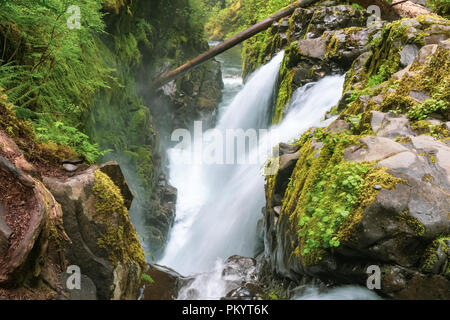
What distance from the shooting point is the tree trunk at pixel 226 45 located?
1155 cm

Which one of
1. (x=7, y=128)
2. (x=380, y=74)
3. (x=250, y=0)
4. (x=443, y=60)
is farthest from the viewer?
(x=250, y=0)

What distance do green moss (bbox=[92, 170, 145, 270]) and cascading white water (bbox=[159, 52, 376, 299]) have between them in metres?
2.79

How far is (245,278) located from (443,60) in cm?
533

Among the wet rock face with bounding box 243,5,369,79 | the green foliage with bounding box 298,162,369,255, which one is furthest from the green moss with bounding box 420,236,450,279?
the wet rock face with bounding box 243,5,369,79

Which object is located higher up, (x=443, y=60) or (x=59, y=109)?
(x=443, y=60)

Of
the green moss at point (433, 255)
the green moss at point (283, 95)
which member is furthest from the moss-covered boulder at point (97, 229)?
the green moss at point (283, 95)

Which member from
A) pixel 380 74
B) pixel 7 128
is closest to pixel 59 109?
pixel 7 128

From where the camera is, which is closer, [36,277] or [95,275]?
[36,277]

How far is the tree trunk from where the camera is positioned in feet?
37.9

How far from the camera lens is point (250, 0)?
22.1 meters

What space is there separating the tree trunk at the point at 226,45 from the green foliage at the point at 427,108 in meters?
8.76

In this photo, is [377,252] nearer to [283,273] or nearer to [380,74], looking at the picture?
[283,273]

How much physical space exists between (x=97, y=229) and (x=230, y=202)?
6.26 meters

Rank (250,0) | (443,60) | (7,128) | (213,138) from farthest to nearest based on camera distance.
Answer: (250,0)
(213,138)
(443,60)
(7,128)
